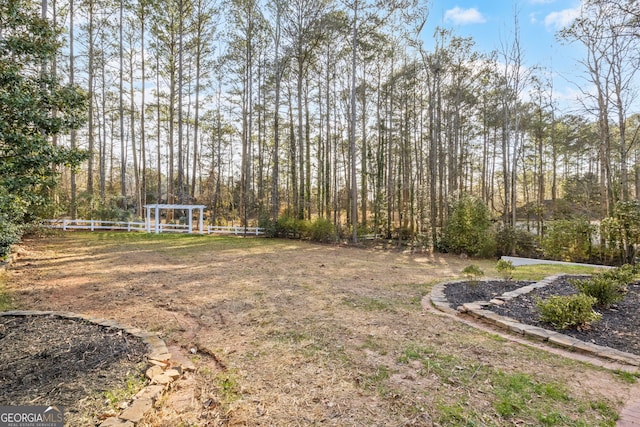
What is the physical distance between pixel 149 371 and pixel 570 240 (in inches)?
462

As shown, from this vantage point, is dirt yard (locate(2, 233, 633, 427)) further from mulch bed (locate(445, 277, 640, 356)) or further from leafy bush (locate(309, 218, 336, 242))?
leafy bush (locate(309, 218, 336, 242))

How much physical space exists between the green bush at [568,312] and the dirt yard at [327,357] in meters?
0.75

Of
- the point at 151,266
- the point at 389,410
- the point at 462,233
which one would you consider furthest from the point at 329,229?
the point at 389,410

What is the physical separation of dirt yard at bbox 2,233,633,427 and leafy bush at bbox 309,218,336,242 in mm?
7198

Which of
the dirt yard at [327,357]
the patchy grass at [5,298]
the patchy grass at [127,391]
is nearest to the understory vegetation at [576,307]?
the dirt yard at [327,357]

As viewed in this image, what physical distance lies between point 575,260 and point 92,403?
12171 mm

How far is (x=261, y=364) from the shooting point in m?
2.50

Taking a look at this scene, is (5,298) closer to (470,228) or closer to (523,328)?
Answer: (523,328)

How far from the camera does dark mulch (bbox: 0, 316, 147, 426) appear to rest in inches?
74.1

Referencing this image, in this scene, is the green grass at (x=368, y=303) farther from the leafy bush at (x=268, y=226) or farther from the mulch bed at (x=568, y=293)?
the leafy bush at (x=268, y=226)

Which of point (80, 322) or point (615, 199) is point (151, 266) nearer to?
point (80, 322)

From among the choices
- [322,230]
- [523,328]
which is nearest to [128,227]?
[322,230]

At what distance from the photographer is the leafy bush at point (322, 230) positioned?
12.9 meters

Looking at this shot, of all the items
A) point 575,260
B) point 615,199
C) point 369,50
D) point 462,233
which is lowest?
point 575,260
